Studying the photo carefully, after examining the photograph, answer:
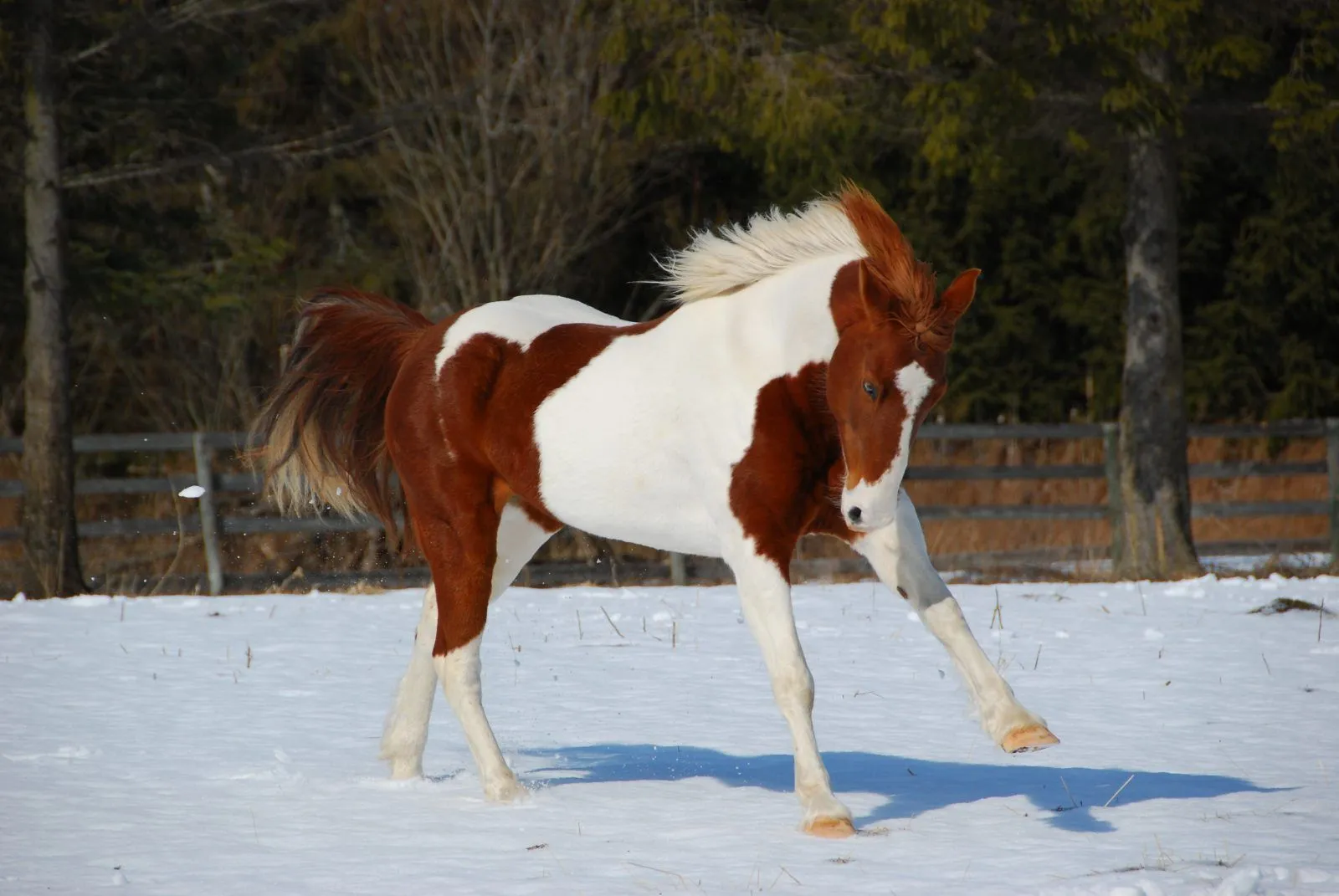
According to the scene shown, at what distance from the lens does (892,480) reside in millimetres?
4352

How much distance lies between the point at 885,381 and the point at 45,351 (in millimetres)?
9738

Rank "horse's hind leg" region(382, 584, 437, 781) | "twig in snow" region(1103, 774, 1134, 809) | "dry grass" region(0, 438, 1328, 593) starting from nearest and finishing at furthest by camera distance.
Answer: "twig in snow" region(1103, 774, 1134, 809), "horse's hind leg" region(382, 584, 437, 781), "dry grass" region(0, 438, 1328, 593)

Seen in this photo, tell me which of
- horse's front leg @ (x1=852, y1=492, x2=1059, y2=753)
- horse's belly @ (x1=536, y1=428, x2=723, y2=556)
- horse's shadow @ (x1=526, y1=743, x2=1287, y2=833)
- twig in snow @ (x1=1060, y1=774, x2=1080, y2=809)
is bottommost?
horse's shadow @ (x1=526, y1=743, x2=1287, y2=833)

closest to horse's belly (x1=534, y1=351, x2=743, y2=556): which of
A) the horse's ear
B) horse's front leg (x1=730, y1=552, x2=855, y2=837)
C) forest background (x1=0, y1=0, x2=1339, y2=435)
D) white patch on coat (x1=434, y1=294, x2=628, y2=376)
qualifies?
horse's front leg (x1=730, y1=552, x2=855, y2=837)

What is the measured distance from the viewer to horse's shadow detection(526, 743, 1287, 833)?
493 centimetres

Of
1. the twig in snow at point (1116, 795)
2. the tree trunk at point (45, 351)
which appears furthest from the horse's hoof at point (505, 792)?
the tree trunk at point (45, 351)

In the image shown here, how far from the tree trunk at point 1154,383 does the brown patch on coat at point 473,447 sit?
8107 millimetres

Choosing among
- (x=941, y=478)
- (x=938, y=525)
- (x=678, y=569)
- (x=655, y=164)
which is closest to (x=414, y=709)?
(x=678, y=569)

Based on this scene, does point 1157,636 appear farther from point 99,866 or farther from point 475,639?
point 99,866

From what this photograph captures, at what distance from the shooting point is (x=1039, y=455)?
18062 mm

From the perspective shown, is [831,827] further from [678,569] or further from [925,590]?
[678,569]

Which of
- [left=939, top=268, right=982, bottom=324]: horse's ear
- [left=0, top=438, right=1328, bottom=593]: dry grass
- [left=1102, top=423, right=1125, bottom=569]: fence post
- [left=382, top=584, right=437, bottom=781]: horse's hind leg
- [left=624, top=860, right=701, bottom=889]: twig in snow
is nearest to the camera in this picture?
[left=624, top=860, right=701, bottom=889]: twig in snow

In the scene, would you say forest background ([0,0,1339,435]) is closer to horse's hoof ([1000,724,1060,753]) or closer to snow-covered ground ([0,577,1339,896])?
snow-covered ground ([0,577,1339,896])

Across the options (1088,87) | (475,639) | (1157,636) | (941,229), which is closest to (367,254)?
(941,229)
